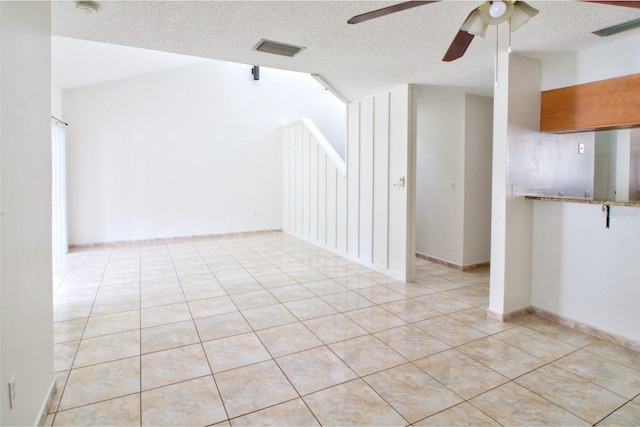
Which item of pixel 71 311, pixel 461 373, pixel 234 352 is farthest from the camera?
pixel 71 311

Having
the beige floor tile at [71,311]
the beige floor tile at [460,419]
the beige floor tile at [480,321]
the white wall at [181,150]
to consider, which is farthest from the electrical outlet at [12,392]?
the white wall at [181,150]

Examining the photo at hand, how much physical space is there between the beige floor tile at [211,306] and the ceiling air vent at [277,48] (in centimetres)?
252

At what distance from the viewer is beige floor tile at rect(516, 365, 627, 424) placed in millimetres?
2020

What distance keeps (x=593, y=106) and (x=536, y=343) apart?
6.72 feet

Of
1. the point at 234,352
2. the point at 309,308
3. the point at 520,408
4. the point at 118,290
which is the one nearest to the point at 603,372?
the point at 520,408

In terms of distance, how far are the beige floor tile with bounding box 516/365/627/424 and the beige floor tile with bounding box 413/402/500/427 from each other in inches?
19.6

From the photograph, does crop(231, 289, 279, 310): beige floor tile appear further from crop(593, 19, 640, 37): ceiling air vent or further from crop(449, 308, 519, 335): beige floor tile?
crop(593, 19, 640, 37): ceiling air vent

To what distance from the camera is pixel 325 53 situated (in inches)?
132

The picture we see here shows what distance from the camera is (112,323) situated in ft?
10.5

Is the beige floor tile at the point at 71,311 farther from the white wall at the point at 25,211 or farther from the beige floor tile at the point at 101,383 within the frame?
the white wall at the point at 25,211

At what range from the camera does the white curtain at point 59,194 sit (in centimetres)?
550

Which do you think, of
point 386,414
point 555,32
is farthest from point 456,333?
point 555,32

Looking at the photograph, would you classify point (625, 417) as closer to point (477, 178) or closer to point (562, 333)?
point (562, 333)

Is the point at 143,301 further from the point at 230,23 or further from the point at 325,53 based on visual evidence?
the point at 325,53
